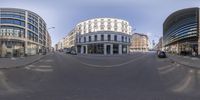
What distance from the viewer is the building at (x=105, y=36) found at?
2746 inches

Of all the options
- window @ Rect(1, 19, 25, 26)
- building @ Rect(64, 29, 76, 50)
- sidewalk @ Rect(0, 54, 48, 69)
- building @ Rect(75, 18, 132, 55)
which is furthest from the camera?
building @ Rect(64, 29, 76, 50)

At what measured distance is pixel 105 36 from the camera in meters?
69.8

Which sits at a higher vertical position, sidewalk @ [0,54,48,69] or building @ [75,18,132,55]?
building @ [75,18,132,55]

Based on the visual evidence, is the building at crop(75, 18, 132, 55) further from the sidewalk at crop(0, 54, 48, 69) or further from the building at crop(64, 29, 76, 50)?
the sidewalk at crop(0, 54, 48, 69)

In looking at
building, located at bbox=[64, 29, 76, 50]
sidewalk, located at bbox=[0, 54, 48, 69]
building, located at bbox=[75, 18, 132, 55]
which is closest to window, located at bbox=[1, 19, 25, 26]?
sidewalk, located at bbox=[0, 54, 48, 69]

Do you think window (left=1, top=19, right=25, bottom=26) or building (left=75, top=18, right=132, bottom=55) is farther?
building (left=75, top=18, right=132, bottom=55)

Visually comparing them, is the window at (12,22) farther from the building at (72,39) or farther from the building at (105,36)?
the building at (72,39)

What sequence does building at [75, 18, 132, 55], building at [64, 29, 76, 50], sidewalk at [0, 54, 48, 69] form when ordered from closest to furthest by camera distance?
sidewalk at [0, 54, 48, 69], building at [75, 18, 132, 55], building at [64, 29, 76, 50]

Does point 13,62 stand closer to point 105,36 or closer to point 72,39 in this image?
point 105,36

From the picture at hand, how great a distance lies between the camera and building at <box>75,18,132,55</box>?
69.8m

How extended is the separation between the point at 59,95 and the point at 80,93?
78cm

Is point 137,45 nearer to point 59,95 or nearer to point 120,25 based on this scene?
point 120,25

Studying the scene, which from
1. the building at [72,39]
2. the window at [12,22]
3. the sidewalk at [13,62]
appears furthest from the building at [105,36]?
the sidewalk at [13,62]

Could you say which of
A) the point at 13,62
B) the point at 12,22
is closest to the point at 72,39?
the point at 12,22
